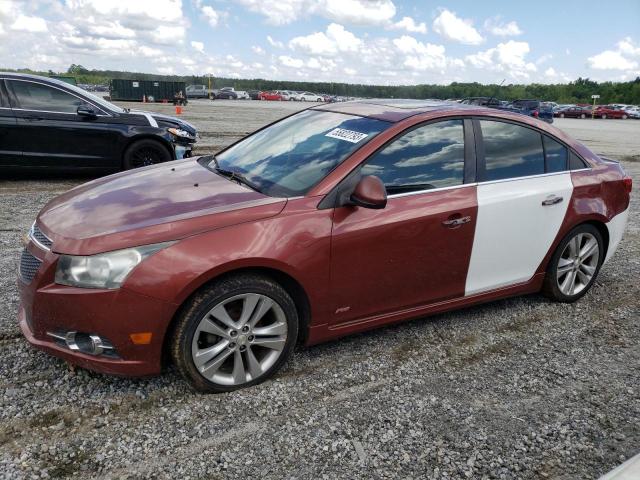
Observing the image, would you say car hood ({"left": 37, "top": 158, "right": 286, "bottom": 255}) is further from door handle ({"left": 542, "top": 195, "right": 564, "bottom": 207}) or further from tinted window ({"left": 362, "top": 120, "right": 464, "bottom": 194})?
door handle ({"left": 542, "top": 195, "right": 564, "bottom": 207})

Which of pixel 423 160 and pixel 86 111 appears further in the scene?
pixel 86 111

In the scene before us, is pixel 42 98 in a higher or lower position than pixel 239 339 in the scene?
higher

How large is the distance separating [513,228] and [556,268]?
0.73 m

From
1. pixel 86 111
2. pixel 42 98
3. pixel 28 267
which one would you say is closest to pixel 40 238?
pixel 28 267

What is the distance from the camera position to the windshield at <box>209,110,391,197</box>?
11.1 ft

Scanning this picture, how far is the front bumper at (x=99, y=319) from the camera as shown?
2.71m

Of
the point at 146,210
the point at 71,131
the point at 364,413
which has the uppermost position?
the point at 146,210

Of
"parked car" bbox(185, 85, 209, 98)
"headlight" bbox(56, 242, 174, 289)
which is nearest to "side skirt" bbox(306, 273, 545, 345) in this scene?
"headlight" bbox(56, 242, 174, 289)

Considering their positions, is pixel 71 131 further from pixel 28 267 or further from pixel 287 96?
pixel 287 96

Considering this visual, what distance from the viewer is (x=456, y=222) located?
11.8ft

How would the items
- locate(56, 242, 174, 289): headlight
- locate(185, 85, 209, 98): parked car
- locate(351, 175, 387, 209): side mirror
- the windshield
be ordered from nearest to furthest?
locate(56, 242, 174, 289): headlight → locate(351, 175, 387, 209): side mirror → the windshield → locate(185, 85, 209, 98): parked car

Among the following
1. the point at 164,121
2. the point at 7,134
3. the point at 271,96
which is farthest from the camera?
the point at 271,96

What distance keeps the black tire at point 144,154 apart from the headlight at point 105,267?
19.9 ft

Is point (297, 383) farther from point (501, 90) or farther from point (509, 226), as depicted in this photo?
point (501, 90)
